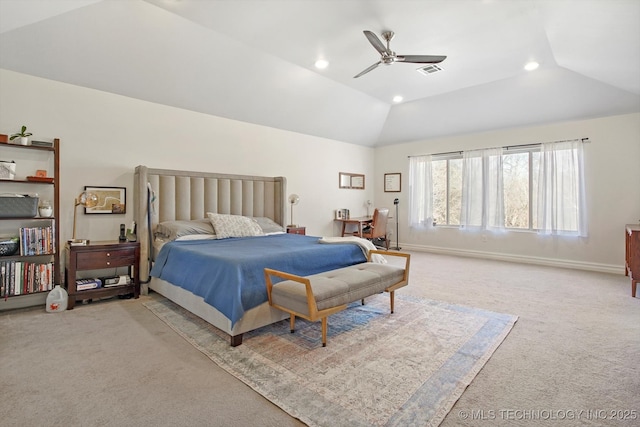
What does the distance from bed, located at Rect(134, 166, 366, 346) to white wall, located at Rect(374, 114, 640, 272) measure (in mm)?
3832

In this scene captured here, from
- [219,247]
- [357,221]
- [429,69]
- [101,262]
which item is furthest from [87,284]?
[429,69]

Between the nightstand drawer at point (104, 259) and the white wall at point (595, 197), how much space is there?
5.91 meters

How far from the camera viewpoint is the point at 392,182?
25.0 ft

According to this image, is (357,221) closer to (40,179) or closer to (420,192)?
(420,192)

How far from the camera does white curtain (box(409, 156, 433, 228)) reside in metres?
6.95

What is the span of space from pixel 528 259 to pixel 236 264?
18.1 ft

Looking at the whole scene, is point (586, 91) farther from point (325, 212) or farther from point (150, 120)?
point (150, 120)

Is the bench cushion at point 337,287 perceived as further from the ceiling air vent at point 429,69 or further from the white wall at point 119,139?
the ceiling air vent at point 429,69

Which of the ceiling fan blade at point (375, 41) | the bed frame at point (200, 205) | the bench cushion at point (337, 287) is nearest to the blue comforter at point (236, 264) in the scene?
the bed frame at point (200, 205)

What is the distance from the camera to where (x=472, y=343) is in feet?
8.20

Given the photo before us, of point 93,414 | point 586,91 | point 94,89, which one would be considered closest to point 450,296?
point 93,414

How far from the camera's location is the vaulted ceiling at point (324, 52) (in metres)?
3.06

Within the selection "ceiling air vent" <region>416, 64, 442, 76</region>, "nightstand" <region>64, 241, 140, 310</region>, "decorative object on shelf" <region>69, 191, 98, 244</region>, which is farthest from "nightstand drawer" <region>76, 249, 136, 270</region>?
"ceiling air vent" <region>416, 64, 442, 76</region>

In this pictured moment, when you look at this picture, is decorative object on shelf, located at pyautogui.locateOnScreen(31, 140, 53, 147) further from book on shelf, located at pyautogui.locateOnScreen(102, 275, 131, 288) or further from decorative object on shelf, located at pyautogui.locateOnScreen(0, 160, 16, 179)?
book on shelf, located at pyautogui.locateOnScreen(102, 275, 131, 288)
